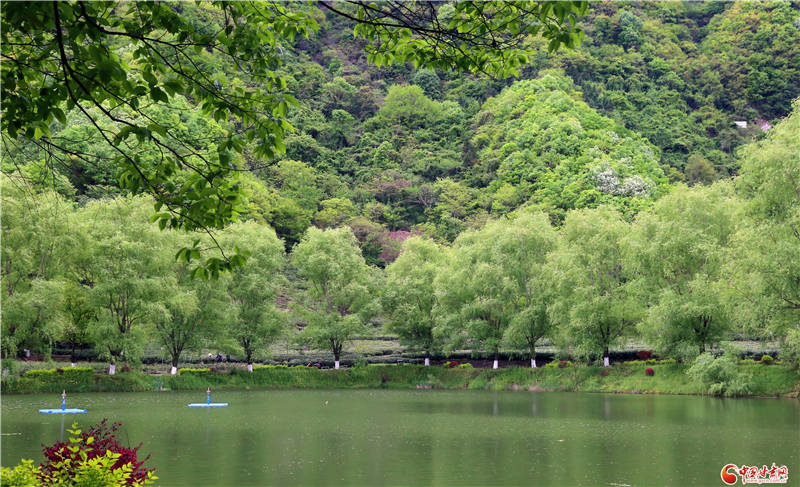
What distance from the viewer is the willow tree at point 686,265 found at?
37156 mm

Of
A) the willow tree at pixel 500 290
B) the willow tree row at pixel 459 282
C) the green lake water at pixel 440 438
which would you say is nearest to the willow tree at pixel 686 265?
the willow tree row at pixel 459 282

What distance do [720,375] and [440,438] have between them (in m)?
18.6

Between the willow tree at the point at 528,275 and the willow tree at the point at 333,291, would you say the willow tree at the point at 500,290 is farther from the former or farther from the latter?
the willow tree at the point at 333,291

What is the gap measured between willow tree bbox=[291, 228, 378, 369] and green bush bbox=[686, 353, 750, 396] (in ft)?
73.6

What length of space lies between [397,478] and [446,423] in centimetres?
1127

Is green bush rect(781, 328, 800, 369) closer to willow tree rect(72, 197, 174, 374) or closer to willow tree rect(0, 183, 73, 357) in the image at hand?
willow tree rect(72, 197, 174, 374)

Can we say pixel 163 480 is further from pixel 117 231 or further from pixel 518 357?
pixel 518 357

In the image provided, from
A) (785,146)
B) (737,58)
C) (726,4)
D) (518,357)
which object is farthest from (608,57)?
(785,146)

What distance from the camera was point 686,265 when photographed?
131 ft

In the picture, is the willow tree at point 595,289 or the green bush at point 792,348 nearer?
the green bush at point 792,348

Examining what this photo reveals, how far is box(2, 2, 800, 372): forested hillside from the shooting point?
33219mm

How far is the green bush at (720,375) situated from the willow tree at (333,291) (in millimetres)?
22441

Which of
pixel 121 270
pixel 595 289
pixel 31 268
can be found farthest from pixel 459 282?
pixel 31 268

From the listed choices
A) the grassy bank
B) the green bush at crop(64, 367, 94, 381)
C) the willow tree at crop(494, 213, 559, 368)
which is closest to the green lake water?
the grassy bank
